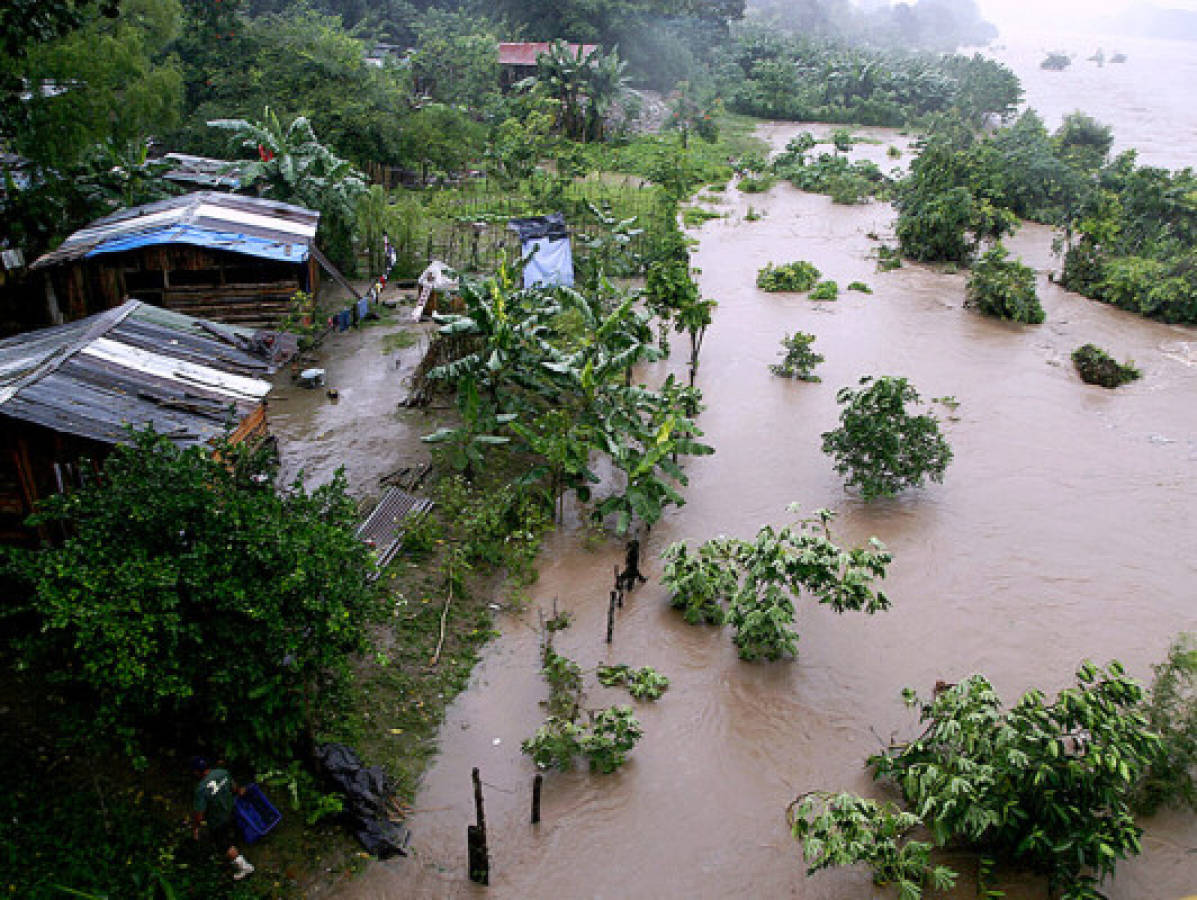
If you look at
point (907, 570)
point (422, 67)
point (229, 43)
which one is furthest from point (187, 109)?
point (907, 570)

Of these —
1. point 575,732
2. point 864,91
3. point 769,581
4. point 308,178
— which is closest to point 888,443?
point 769,581

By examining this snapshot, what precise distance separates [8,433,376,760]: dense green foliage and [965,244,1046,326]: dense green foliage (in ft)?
51.0

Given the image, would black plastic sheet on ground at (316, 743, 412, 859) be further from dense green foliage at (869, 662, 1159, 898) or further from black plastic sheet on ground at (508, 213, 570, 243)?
black plastic sheet on ground at (508, 213, 570, 243)

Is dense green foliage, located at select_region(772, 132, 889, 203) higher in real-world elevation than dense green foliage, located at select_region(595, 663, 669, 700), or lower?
higher

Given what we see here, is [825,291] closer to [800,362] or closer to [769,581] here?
[800,362]

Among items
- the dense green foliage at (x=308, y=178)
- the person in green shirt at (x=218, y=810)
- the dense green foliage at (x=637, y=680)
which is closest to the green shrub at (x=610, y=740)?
the dense green foliage at (x=637, y=680)

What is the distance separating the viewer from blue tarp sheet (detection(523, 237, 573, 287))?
1516 centimetres

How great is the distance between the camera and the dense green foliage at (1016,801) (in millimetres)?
5664

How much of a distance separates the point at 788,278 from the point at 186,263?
11963 mm

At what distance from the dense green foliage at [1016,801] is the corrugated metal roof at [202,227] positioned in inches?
408

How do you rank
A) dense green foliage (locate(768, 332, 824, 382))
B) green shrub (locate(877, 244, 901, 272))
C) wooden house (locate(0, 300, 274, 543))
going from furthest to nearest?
green shrub (locate(877, 244, 901, 272))
dense green foliage (locate(768, 332, 824, 382))
wooden house (locate(0, 300, 274, 543))

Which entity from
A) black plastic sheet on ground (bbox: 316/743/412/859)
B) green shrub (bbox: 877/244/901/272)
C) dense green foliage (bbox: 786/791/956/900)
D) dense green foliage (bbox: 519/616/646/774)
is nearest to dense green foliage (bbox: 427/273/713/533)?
dense green foliage (bbox: 519/616/646/774)

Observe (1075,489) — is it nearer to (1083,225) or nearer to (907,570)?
(907,570)

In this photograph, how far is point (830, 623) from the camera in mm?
8656
